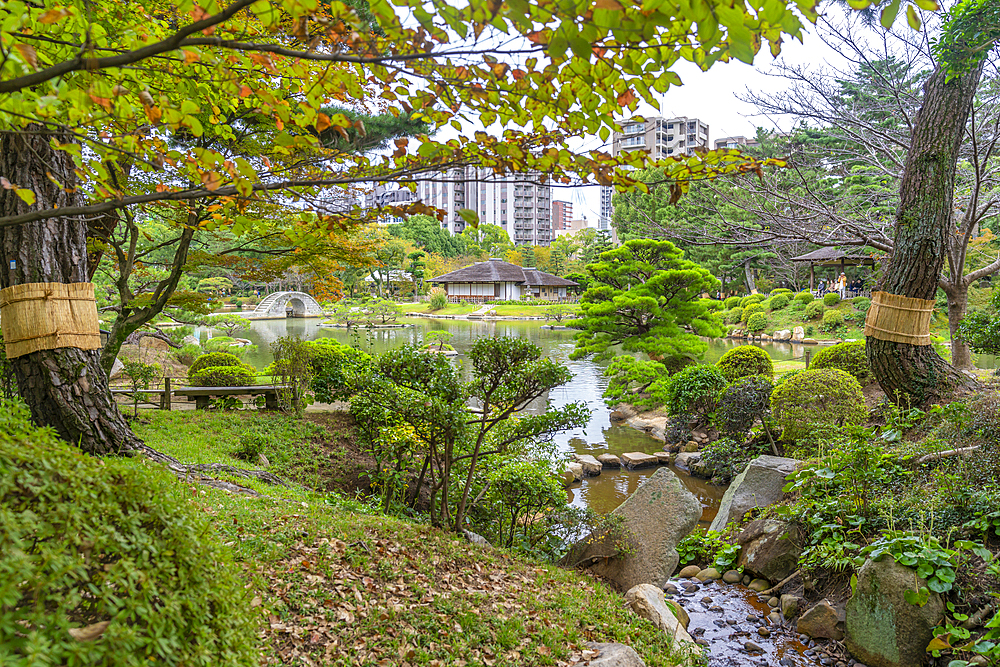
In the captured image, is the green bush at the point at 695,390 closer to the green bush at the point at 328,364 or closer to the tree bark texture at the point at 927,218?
the tree bark texture at the point at 927,218

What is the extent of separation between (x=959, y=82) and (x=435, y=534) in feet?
19.8

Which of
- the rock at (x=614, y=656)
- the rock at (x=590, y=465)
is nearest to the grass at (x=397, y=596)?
the rock at (x=614, y=656)

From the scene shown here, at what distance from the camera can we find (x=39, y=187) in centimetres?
392

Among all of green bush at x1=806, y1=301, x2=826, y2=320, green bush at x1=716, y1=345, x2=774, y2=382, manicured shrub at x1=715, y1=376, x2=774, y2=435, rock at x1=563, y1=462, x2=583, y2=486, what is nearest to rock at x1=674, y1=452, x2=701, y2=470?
manicured shrub at x1=715, y1=376, x2=774, y2=435

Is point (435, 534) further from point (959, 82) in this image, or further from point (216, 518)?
point (959, 82)

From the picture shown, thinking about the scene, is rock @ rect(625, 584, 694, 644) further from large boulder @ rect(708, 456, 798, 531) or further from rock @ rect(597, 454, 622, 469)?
rock @ rect(597, 454, 622, 469)

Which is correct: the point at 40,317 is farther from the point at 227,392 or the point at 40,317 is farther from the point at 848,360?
the point at 848,360

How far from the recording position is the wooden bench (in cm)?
792

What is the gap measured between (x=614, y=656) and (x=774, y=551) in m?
2.46

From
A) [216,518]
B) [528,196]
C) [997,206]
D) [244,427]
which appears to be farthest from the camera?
[528,196]

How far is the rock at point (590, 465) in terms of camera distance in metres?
7.85

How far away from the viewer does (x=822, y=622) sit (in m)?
3.53

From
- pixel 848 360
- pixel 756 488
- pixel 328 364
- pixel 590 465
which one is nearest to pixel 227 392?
pixel 328 364

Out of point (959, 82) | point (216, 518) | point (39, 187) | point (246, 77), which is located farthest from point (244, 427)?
point (959, 82)
